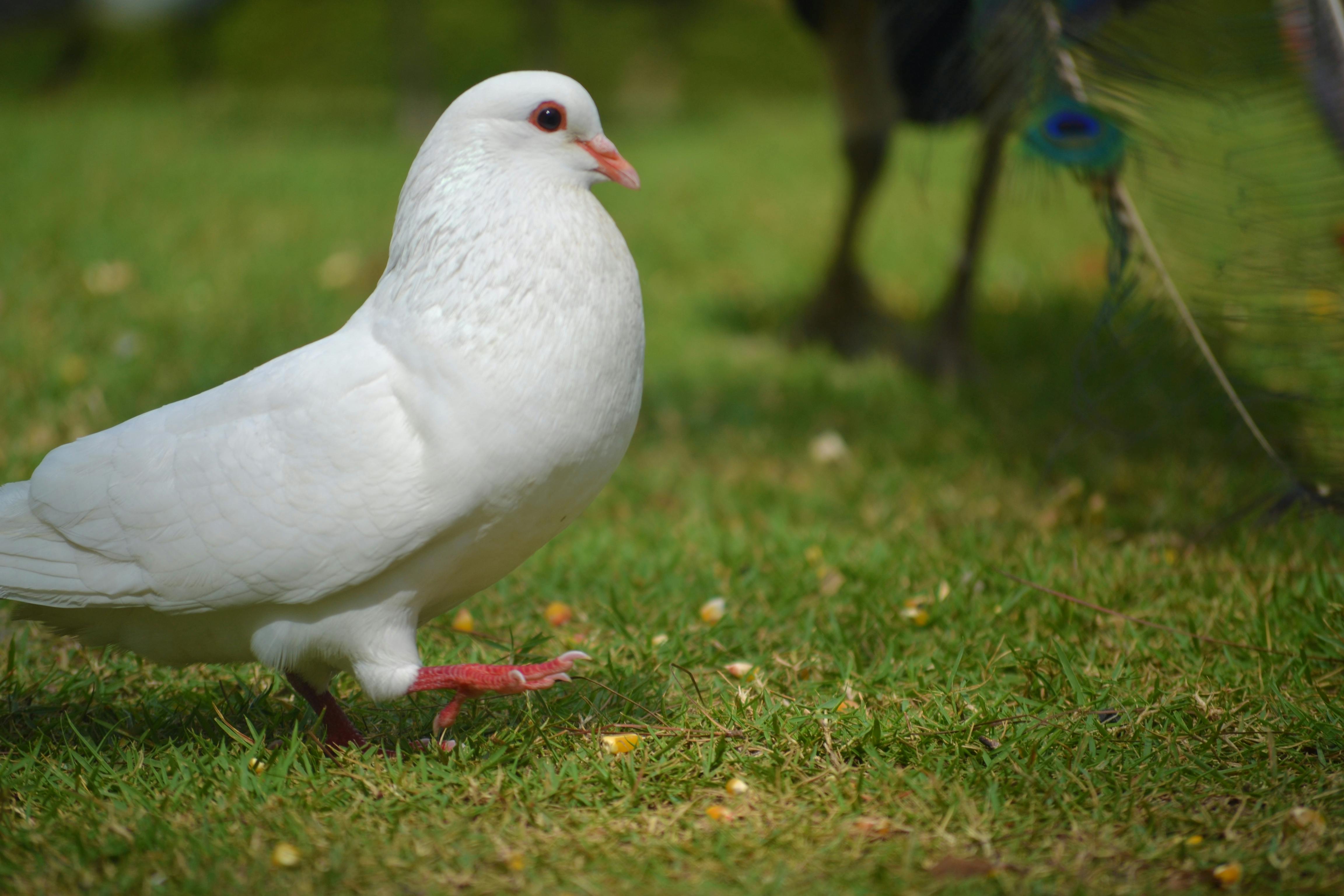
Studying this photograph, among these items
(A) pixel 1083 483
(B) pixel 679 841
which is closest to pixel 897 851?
(B) pixel 679 841

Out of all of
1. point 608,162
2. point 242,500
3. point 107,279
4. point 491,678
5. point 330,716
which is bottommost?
point 330,716

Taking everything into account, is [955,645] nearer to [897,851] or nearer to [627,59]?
[897,851]

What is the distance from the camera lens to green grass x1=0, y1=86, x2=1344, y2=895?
190cm

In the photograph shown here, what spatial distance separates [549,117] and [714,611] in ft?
4.59

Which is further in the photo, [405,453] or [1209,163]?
[1209,163]

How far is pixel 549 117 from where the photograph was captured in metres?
2.11

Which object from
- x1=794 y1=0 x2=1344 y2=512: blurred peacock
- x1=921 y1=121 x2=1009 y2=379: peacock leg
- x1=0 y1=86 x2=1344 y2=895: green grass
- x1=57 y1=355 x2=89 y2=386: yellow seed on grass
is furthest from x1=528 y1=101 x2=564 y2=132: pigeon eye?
x1=57 y1=355 x2=89 y2=386: yellow seed on grass

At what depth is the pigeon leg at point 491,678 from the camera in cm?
199

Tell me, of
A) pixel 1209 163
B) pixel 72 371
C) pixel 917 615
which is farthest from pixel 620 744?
pixel 72 371

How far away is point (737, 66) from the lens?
52.2ft

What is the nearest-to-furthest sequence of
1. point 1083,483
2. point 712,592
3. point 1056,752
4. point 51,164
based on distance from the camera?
1. point 1056,752
2. point 712,592
3. point 1083,483
4. point 51,164

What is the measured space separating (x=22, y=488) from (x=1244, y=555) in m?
3.05

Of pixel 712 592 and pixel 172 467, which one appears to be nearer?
pixel 172 467

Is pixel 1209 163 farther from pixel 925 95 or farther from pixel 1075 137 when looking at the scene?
pixel 925 95
